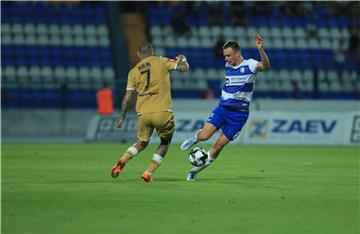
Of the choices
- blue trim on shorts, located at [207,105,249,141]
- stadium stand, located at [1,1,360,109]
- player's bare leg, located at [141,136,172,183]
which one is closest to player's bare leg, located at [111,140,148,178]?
player's bare leg, located at [141,136,172,183]

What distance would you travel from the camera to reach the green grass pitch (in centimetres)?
933

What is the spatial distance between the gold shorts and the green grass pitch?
0.75 meters

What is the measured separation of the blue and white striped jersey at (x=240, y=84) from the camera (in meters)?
14.2

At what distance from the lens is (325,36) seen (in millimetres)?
38094

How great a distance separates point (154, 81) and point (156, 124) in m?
0.68

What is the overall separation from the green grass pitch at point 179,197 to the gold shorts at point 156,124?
750 mm

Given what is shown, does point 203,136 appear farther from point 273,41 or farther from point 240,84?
point 273,41

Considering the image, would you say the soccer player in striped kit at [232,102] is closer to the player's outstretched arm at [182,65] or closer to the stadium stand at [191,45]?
the player's outstretched arm at [182,65]

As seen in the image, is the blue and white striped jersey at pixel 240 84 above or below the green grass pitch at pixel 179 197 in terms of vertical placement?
above

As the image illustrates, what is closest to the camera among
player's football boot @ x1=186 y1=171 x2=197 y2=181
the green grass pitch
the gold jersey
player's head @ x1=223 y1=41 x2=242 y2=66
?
the green grass pitch

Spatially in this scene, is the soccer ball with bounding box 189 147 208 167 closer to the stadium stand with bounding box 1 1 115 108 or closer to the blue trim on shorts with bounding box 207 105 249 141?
the blue trim on shorts with bounding box 207 105 249 141

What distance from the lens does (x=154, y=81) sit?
46.6ft

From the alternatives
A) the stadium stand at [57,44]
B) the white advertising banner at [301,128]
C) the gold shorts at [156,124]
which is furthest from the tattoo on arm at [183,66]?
the stadium stand at [57,44]

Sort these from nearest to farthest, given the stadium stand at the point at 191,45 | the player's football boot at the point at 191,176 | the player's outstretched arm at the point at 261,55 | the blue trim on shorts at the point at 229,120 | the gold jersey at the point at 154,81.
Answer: the player's outstretched arm at the point at 261,55, the gold jersey at the point at 154,81, the blue trim on shorts at the point at 229,120, the player's football boot at the point at 191,176, the stadium stand at the point at 191,45
